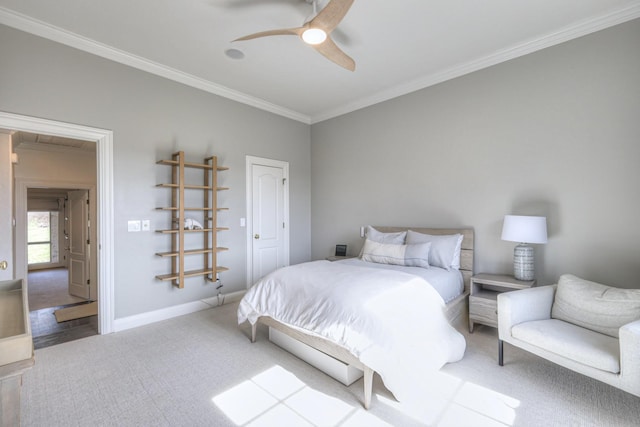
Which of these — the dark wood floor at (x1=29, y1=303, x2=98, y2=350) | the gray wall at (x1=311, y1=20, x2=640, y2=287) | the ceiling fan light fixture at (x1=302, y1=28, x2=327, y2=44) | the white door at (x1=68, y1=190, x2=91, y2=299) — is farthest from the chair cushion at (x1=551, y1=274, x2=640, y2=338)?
the white door at (x1=68, y1=190, x2=91, y2=299)

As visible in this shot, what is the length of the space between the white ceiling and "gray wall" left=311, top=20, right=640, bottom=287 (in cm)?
23

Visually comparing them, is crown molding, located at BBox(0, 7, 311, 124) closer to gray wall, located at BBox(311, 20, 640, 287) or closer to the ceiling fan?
the ceiling fan

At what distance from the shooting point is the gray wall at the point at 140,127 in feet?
9.36

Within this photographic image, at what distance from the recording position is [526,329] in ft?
7.43

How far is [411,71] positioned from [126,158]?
359 centimetres

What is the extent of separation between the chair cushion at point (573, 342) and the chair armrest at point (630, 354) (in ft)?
0.19

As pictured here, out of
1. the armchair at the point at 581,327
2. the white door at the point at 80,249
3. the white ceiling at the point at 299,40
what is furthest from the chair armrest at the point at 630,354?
the white door at the point at 80,249

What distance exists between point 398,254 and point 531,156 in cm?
176

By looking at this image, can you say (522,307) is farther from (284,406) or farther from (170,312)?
(170,312)

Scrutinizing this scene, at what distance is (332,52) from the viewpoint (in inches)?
101

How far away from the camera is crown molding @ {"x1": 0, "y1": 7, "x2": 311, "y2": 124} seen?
2.72m

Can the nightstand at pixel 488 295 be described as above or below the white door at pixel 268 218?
below

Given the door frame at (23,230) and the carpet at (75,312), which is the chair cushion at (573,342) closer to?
the carpet at (75,312)

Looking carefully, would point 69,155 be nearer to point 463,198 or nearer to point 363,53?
point 363,53
